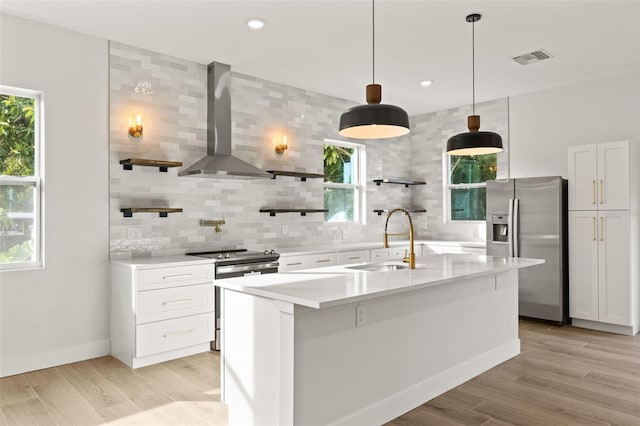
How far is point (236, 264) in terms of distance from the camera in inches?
178

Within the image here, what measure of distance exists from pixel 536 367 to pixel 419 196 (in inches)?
156

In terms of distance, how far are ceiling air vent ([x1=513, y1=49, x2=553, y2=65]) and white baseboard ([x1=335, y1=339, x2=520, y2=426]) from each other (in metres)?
2.82

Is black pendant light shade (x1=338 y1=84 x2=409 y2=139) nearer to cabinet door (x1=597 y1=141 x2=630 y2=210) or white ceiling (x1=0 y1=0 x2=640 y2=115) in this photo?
white ceiling (x1=0 y1=0 x2=640 y2=115)

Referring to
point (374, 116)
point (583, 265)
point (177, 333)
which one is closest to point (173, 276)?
point (177, 333)

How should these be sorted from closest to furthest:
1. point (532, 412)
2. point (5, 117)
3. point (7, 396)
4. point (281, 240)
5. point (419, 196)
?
point (532, 412)
point (7, 396)
point (5, 117)
point (281, 240)
point (419, 196)

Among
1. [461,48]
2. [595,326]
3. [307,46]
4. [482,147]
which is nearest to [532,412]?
[482,147]

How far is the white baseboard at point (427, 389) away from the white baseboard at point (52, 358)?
264cm

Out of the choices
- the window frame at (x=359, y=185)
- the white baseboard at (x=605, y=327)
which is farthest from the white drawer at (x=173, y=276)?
the white baseboard at (x=605, y=327)

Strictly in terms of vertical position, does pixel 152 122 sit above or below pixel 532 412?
above

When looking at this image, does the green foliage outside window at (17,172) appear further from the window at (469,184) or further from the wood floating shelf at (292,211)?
the window at (469,184)

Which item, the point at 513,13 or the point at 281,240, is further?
the point at 281,240

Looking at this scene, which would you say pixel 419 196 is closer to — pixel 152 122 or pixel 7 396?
pixel 152 122

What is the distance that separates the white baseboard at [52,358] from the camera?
3.73 m

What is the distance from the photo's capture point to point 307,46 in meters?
4.47
